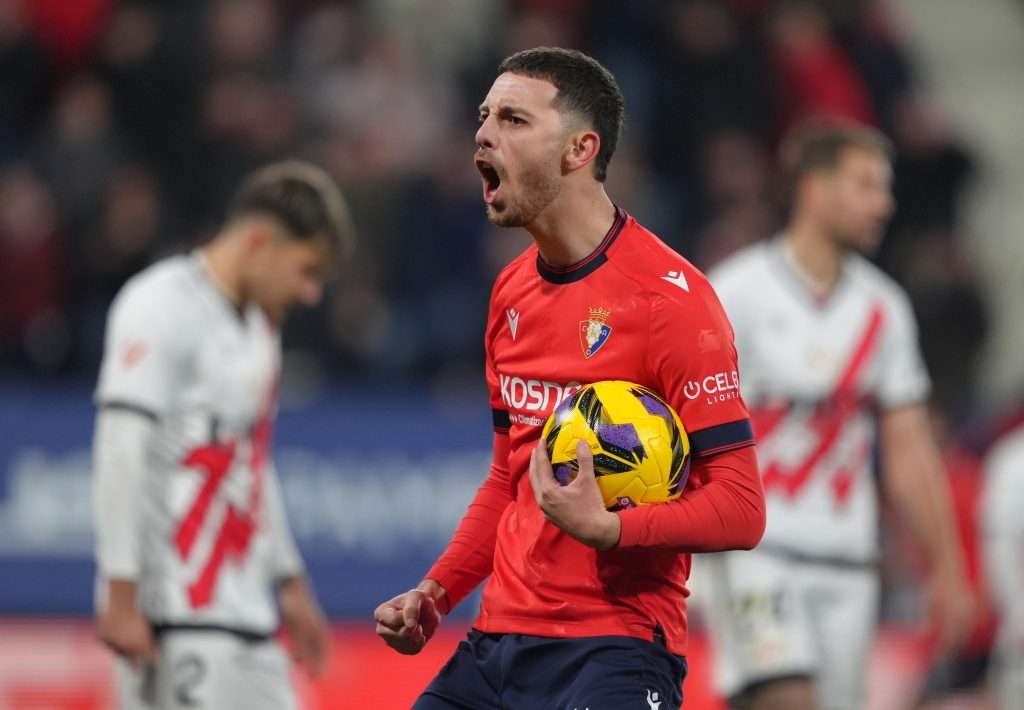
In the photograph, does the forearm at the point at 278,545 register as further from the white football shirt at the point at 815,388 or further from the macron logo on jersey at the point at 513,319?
the macron logo on jersey at the point at 513,319

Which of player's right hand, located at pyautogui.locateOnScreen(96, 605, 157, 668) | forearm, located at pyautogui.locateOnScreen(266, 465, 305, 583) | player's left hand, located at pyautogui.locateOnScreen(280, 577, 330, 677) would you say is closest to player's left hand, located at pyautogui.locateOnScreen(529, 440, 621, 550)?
player's right hand, located at pyautogui.locateOnScreen(96, 605, 157, 668)

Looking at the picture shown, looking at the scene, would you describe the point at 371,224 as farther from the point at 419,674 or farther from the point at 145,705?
the point at 145,705

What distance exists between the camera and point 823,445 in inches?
270

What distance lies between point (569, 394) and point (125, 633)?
7.08 ft

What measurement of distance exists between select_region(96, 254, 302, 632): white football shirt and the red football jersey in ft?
5.95

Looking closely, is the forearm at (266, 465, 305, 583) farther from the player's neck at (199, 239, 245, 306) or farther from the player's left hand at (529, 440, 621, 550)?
the player's left hand at (529, 440, 621, 550)

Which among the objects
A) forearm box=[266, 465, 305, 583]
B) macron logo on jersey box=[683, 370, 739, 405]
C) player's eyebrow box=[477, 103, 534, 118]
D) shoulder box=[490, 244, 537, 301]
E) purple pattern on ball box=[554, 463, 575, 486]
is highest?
player's eyebrow box=[477, 103, 534, 118]

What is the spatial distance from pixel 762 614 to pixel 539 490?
290 centimetres

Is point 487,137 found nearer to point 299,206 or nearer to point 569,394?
point 569,394

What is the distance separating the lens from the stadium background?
10.4 m

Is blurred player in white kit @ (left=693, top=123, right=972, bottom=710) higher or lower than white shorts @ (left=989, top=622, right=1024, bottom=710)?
higher

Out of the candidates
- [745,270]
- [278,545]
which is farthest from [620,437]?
[745,270]

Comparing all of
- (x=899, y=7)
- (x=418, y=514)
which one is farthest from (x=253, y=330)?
(x=899, y=7)

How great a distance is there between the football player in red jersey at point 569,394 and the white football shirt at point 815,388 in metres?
2.50
